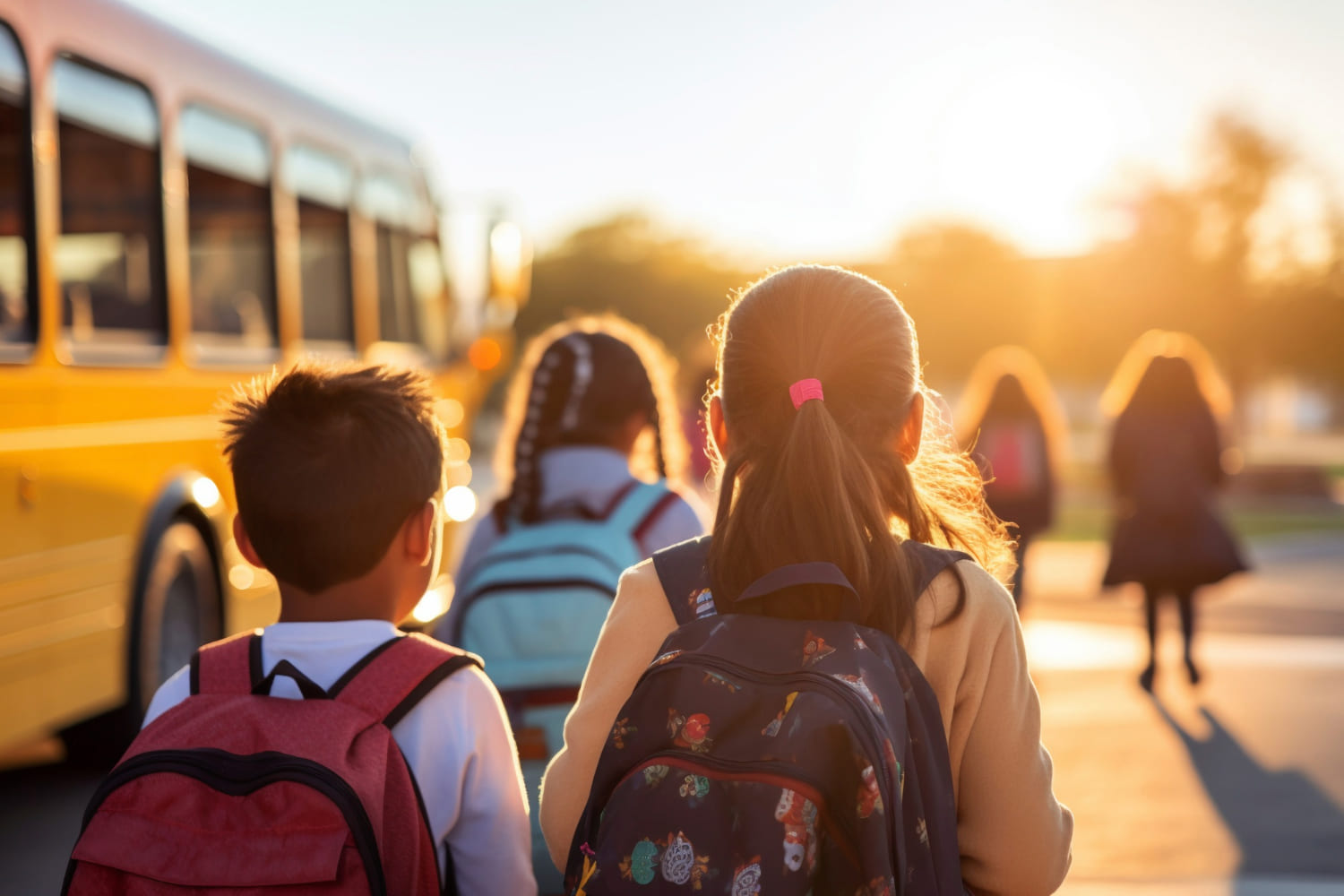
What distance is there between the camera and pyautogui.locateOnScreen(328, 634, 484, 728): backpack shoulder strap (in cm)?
208

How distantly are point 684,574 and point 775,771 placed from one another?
0.38 metres

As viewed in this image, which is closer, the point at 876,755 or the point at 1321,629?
the point at 876,755

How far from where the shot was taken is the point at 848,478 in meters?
2.04

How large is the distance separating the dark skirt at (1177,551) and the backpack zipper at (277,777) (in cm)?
705

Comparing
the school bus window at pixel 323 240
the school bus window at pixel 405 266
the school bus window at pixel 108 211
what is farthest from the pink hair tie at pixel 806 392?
the school bus window at pixel 405 266

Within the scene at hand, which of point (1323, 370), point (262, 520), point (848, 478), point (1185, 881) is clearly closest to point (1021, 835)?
point (848, 478)

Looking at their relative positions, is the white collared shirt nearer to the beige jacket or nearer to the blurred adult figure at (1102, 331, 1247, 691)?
the beige jacket

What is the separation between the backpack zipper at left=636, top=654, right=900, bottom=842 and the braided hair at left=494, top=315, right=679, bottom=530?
1.50 metres

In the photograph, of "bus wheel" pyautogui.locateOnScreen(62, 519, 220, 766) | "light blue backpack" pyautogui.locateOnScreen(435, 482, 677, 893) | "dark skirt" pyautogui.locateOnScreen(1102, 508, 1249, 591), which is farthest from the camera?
"dark skirt" pyautogui.locateOnScreen(1102, 508, 1249, 591)

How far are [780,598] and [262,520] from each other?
32.5 inches

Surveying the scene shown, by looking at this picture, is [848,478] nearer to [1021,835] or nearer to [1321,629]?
[1021,835]

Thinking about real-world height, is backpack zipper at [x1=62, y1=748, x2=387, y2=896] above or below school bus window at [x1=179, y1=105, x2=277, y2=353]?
below

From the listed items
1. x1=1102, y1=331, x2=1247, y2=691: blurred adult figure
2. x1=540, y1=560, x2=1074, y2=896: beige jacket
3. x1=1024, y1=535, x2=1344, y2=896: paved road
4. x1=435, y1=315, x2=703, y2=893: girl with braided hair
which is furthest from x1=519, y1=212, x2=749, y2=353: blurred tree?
x1=540, y1=560, x2=1074, y2=896: beige jacket

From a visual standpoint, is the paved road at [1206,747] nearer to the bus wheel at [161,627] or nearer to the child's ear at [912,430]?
the child's ear at [912,430]
